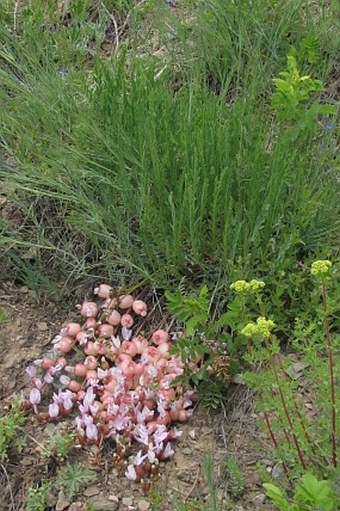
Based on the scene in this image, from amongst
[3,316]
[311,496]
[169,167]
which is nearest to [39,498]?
[3,316]

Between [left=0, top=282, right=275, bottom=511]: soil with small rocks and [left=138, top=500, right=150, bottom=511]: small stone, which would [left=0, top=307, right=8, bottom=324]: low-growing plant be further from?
[left=138, top=500, right=150, bottom=511]: small stone

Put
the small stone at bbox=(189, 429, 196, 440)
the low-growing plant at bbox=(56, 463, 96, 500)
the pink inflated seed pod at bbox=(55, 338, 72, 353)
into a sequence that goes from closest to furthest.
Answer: the low-growing plant at bbox=(56, 463, 96, 500)
the small stone at bbox=(189, 429, 196, 440)
the pink inflated seed pod at bbox=(55, 338, 72, 353)

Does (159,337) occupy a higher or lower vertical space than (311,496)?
lower

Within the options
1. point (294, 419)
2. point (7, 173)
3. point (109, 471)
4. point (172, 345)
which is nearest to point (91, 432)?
point (109, 471)

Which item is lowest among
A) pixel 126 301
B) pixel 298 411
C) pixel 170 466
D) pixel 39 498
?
pixel 39 498

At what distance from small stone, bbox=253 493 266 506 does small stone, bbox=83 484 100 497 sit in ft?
1.49

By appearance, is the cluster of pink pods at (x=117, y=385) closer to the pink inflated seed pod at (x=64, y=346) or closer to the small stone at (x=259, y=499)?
the pink inflated seed pod at (x=64, y=346)

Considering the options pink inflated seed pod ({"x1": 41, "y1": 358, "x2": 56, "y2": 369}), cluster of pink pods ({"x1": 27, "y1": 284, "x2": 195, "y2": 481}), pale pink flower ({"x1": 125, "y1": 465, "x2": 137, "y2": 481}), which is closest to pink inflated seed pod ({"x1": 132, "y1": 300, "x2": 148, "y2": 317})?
cluster of pink pods ({"x1": 27, "y1": 284, "x2": 195, "y2": 481})

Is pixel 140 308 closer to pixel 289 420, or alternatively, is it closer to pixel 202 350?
pixel 202 350

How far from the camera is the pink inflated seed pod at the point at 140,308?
2.73m

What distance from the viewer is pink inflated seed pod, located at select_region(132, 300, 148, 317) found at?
2.73 meters

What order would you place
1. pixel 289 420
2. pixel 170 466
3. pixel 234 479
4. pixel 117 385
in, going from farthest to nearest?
pixel 117 385
pixel 170 466
pixel 234 479
pixel 289 420

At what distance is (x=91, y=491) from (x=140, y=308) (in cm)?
64

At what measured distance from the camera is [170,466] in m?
2.41
